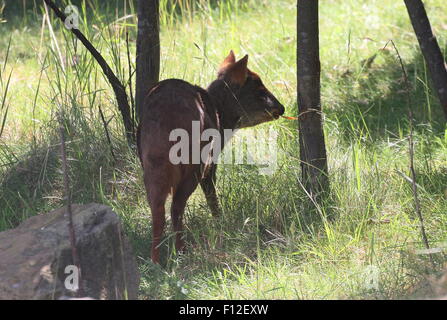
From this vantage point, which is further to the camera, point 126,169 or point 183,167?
point 126,169

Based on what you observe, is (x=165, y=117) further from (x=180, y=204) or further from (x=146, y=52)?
(x=146, y=52)

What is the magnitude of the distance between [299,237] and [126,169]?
161 centimetres

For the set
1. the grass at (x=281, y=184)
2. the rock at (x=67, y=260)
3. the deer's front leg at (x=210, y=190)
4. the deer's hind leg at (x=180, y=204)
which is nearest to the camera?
the rock at (x=67, y=260)

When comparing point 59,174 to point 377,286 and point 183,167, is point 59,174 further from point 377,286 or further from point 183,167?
point 377,286

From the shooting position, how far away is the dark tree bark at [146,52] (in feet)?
18.6

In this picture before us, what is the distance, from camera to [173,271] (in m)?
4.42

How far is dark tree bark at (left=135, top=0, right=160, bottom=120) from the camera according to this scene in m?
5.66

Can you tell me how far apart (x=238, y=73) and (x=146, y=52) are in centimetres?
70

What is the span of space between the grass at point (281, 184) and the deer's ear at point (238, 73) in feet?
1.52

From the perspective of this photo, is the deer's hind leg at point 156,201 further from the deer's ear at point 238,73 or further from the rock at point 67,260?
the deer's ear at point 238,73

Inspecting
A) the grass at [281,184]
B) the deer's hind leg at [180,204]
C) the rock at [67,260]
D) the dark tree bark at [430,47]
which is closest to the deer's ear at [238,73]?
the grass at [281,184]

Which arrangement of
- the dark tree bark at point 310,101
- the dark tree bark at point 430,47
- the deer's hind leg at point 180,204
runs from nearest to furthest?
the deer's hind leg at point 180,204 → the dark tree bark at point 430,47 → the dark tree bark at point 310,101
